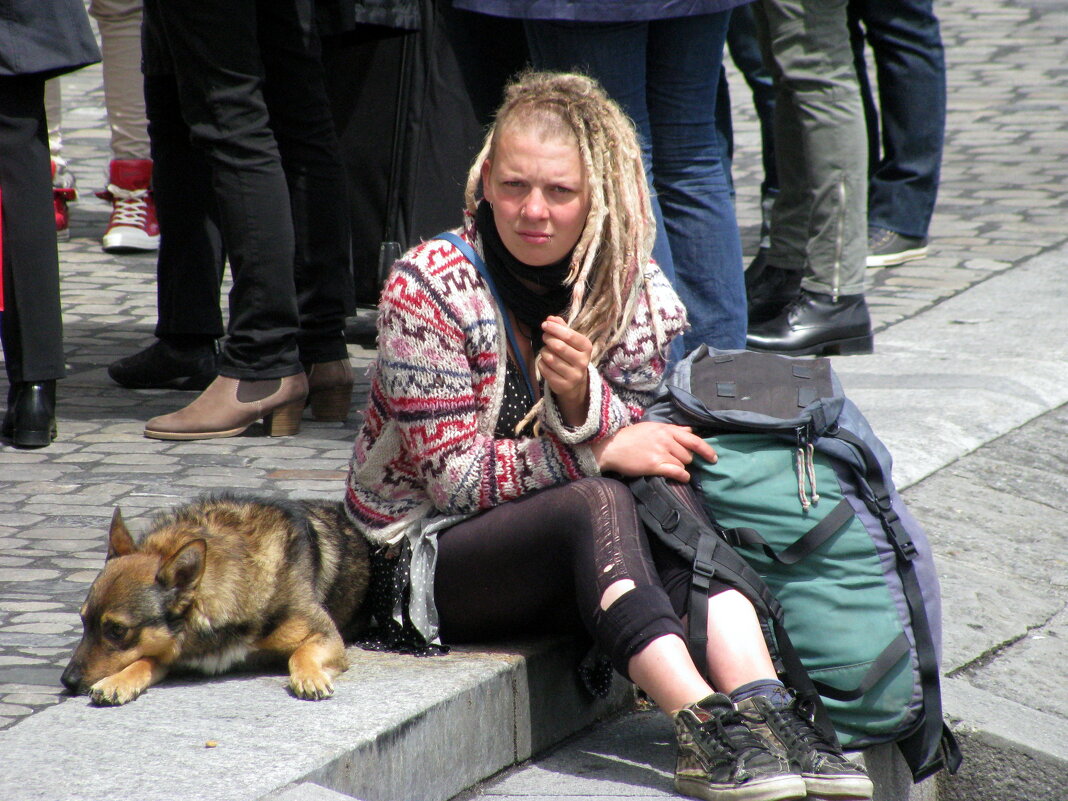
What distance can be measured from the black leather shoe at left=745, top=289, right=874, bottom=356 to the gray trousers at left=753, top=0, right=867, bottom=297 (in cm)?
5

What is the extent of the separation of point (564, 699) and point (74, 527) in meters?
1.35

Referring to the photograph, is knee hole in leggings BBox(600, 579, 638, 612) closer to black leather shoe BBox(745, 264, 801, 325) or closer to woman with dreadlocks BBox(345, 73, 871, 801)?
woman with dreadlocks BBox(345, 73, 871, 801)

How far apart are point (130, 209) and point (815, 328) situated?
11.2ft

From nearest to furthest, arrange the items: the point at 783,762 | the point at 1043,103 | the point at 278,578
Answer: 1. the point at 783,762
2. the point at 278,578
3. the point at 1043,103

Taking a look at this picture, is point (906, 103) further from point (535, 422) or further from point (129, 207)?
point (535, 422)

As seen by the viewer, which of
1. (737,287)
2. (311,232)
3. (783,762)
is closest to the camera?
(783,762)

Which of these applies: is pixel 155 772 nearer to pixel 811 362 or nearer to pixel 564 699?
pixel 564 699

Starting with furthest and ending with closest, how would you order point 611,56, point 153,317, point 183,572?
point 153,317, point 611,56, point 183,572

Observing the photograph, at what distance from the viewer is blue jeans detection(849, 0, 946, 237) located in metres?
6.07

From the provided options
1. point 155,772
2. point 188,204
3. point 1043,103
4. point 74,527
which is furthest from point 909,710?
point 1043,103

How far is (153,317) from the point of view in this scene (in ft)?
19.2

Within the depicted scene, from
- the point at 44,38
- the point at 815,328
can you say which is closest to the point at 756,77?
the point at 815,328

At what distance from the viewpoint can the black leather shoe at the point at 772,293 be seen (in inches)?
218

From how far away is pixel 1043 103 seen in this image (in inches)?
382
